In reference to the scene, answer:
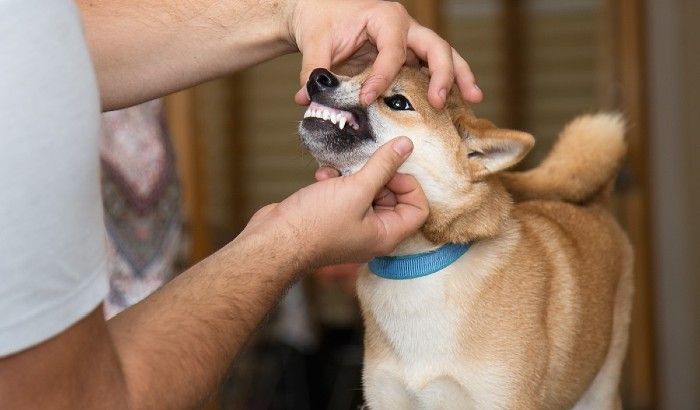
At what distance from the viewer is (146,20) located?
1795 mm

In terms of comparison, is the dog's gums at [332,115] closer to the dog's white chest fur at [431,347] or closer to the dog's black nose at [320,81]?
the dog's black nose at [320,81]

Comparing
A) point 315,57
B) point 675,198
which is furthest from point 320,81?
point 675,198

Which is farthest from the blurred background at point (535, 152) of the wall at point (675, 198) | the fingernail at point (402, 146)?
the fingernail at point (402, 146)

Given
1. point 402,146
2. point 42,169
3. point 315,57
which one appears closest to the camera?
point 42,169

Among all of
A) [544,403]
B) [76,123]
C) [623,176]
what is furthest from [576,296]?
[623,176]

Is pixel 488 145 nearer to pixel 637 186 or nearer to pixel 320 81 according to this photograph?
pixel 320 81

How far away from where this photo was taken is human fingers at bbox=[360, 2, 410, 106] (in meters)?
1.65

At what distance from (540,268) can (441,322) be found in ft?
0.90

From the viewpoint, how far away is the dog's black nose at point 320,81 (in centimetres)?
165

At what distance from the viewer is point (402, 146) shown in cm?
161

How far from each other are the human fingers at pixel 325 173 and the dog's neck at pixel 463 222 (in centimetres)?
19

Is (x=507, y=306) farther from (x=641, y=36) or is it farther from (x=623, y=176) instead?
(x=641, y=36)

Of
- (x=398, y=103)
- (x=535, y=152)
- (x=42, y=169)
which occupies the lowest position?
(x=535, y=152)

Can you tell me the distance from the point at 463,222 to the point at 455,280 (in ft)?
0.36
